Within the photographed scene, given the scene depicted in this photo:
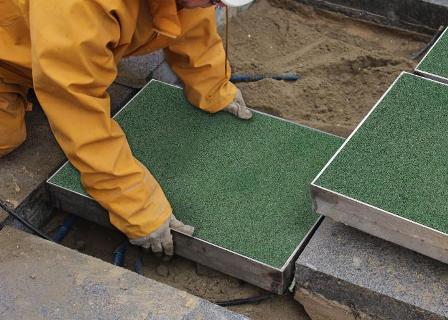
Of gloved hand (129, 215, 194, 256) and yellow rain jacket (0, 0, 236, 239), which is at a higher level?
yellow rain jacket (0, 0, 236, 239)

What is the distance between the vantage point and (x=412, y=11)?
204 inches

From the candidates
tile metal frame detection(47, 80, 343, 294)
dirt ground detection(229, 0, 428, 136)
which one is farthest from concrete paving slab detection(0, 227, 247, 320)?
dirt ground detection(229, 0, 428, 136)

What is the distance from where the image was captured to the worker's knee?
3775mm

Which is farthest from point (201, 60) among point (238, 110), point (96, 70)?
point (96, 70)

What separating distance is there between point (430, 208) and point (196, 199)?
118 cm

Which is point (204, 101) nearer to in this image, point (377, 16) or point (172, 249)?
point (172, 249)

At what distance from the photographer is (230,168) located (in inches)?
148

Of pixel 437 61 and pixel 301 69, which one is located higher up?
pixel 437 61

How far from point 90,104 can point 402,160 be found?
1.40 metres

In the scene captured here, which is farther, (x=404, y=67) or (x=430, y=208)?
(x=404, y=67)

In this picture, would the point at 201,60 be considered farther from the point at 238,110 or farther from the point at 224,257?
the point at 224,257

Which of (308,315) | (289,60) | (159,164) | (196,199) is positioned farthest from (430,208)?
(289,60)

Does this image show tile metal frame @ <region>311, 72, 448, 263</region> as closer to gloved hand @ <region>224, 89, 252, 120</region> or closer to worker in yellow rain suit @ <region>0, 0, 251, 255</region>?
worker in yellow rain suit @ <region>0, 0, 251, 255</region>

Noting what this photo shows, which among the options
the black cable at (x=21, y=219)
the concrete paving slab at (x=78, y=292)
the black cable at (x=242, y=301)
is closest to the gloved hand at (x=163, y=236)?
the concrete paving slab at (x=78, y=292)
